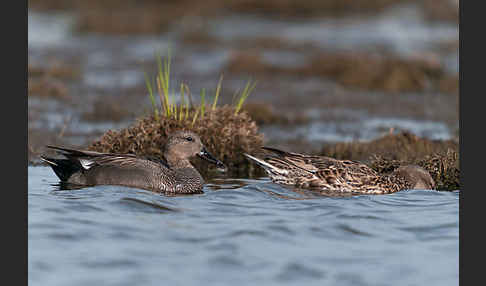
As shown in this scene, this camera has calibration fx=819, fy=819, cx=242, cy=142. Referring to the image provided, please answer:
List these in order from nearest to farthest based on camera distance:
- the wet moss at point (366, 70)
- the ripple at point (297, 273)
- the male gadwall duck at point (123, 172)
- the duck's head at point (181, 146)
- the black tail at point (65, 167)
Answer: the ripple at point (297, 273)
the male gadwall duck at point (123, 172)
the black tail at point (65, 167)
the duck's head at point (181, 146)
the wet moss at point (366, 70)

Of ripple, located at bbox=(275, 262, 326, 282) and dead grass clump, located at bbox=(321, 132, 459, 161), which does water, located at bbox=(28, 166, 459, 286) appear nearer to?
ripple, located at bbox=(275, 262, 326, 282)

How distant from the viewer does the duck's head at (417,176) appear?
920 cm

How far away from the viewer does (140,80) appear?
62.0ft

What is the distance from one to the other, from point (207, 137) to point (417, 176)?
278cm

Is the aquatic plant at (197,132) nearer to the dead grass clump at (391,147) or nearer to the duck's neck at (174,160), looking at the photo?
the duck's neck at (174,160)

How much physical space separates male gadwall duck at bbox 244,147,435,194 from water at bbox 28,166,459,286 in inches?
7.7

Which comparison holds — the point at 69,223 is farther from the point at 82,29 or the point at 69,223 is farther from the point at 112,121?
the point at 82,29

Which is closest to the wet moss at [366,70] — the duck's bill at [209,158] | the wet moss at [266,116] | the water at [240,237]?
the wet moss at [266,116]

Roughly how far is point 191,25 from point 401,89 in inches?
394

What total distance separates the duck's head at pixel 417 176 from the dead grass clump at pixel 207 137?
2029 millimetres

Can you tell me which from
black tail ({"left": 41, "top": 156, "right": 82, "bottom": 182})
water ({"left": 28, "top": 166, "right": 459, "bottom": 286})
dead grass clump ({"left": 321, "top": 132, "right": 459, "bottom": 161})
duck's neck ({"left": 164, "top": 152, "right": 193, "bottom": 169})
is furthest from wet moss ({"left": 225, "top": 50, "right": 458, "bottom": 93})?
black tail ({"left": 41, "top": 156, "right": 82, "bottom": 182})

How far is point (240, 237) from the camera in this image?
6.94m

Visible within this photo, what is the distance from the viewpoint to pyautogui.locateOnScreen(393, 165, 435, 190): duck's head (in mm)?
9203

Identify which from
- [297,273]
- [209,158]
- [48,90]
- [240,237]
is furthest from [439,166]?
[48,90]
